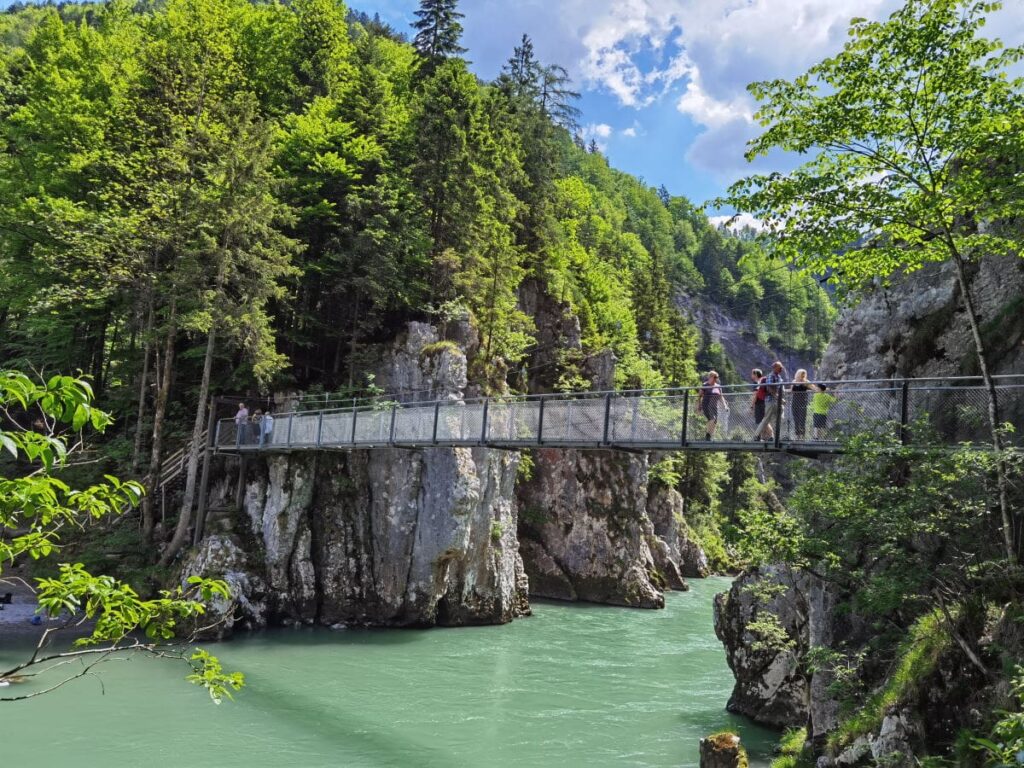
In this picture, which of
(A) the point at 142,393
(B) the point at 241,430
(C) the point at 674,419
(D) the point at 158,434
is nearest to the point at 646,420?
(C) the point at 674,419

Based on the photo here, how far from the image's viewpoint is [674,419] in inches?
468

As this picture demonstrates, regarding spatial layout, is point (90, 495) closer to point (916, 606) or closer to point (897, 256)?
point (897, 256)

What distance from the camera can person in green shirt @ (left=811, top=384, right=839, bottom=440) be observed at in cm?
988

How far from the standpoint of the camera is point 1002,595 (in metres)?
7.88

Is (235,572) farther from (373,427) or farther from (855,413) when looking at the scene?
(855,413)

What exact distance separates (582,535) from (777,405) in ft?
64.2

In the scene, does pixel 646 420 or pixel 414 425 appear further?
pixel 414 425

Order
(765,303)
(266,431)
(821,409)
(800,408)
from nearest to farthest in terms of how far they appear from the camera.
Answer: (821,409) < (800,408) < (266,431) < (765,303)

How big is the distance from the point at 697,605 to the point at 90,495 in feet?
90.9

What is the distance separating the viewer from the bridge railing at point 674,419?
29.3 feet

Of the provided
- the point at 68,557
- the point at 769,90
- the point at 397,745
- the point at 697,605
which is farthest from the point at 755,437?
Answer: the point at 697,605

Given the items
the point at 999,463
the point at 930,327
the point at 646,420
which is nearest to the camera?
the point at 999,463

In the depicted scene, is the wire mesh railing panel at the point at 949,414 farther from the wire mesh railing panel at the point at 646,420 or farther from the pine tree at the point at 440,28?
the pine tree at the point at 440,28

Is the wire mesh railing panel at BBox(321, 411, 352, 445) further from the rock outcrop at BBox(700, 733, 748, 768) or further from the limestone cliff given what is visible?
the limestone cliff
